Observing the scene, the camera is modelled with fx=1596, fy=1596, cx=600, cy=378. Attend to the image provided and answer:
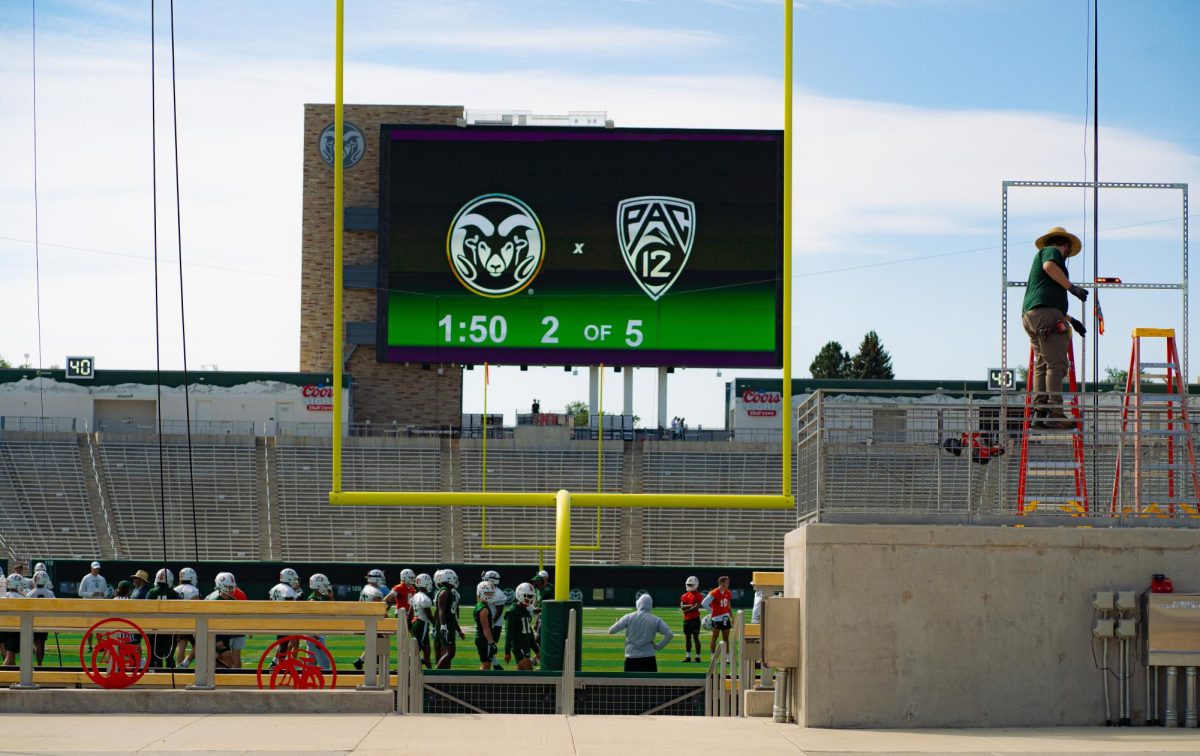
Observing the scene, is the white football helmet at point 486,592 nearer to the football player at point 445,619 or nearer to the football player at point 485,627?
the football player at point 485,627

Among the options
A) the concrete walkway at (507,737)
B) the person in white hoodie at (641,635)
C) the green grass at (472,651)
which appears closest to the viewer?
the concrete walkway at (507,737)

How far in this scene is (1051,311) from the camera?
10328 mm

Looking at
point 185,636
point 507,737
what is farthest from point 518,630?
point 507,737

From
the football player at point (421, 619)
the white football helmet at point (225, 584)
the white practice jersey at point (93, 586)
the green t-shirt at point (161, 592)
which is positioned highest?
the white football helmet at point (225, 584)

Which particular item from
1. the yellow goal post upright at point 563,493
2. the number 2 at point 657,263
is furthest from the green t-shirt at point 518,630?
the number 2 at point 657,263

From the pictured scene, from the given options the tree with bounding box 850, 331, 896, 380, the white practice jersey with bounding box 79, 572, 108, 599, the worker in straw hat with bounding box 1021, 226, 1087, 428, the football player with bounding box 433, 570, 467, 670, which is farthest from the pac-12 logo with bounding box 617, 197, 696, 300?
the tree with bounding box 850, 331, 896, 380

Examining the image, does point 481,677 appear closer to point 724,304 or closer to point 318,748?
point 318,748

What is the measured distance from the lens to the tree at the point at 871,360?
80000 millimetres

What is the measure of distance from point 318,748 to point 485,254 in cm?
1862

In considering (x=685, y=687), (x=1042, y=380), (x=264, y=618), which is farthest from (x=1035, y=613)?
(x=264, y=618)

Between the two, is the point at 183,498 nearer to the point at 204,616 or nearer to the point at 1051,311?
the point at 204,616

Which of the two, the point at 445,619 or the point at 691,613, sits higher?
the point at 445,619

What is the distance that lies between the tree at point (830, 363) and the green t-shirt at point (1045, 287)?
233 feet

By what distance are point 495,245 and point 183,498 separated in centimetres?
1256
